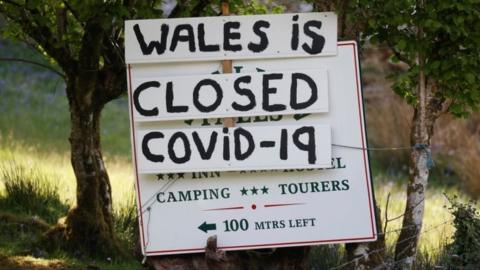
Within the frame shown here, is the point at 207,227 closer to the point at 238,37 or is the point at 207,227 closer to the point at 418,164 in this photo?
the point at 238,37

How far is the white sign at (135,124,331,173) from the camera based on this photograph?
5043 millimetres

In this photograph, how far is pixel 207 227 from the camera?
203 inches

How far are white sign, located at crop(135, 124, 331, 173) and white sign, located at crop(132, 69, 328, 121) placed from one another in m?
0.10

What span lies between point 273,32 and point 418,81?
95 centimetres

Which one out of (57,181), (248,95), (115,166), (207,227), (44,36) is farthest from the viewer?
(115,166)

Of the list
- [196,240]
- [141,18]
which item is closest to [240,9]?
[141,18]

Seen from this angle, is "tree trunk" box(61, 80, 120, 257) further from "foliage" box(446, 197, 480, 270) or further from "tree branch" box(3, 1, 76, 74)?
"foliage" box(446, 197, 480, 270)

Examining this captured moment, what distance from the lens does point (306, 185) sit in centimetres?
516

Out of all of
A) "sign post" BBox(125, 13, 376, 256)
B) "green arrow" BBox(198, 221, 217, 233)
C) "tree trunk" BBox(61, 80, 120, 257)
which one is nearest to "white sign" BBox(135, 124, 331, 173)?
"sign post" BBox(125, 13, 376, 256)

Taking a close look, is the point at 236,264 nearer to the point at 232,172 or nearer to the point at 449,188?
the point at 232,172

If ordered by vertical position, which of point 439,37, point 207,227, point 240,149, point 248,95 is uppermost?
point 439,37

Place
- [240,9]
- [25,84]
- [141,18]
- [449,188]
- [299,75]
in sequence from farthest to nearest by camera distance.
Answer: [25,84], [449,188], [240,9], [141,18], [299,75]

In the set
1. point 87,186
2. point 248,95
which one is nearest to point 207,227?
point 248,95

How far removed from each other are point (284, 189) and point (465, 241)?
1105 mm
